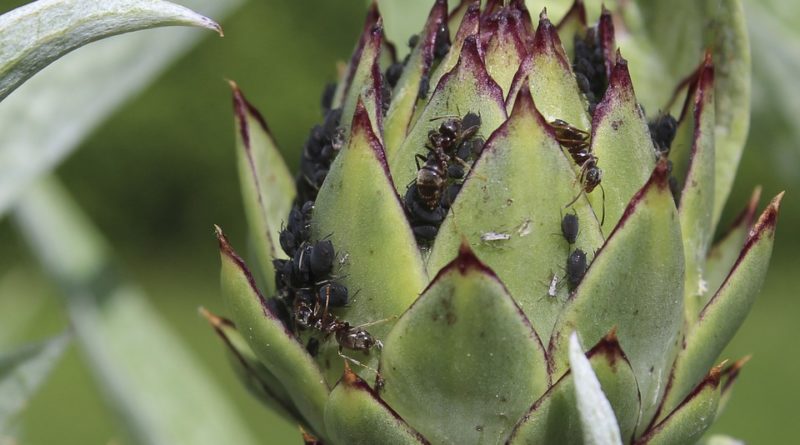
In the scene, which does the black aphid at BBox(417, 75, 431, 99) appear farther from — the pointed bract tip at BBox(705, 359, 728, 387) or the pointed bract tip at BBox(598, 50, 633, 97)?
the pointed bract tip at BBox(705, 359, 728, 387)

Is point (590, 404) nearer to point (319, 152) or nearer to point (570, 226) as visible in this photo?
point (570, 226)

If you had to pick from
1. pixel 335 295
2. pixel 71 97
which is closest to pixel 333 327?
pixel 335 295

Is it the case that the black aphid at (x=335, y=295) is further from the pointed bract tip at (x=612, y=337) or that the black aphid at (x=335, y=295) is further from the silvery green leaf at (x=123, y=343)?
the silvery green leaf at (x=123, y=343)

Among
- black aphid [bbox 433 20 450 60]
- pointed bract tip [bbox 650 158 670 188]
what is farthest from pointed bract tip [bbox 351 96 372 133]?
pointed bract tip [bbox 650 158 670 188]

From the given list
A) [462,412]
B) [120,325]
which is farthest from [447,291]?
[120,325]

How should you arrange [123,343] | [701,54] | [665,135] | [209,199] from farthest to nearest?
[209,199]
[123,343]
[701,54]
[665,135]

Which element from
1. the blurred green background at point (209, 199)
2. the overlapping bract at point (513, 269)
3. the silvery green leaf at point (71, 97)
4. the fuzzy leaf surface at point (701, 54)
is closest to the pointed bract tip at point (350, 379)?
the overlapping bract at point (513, 269)
